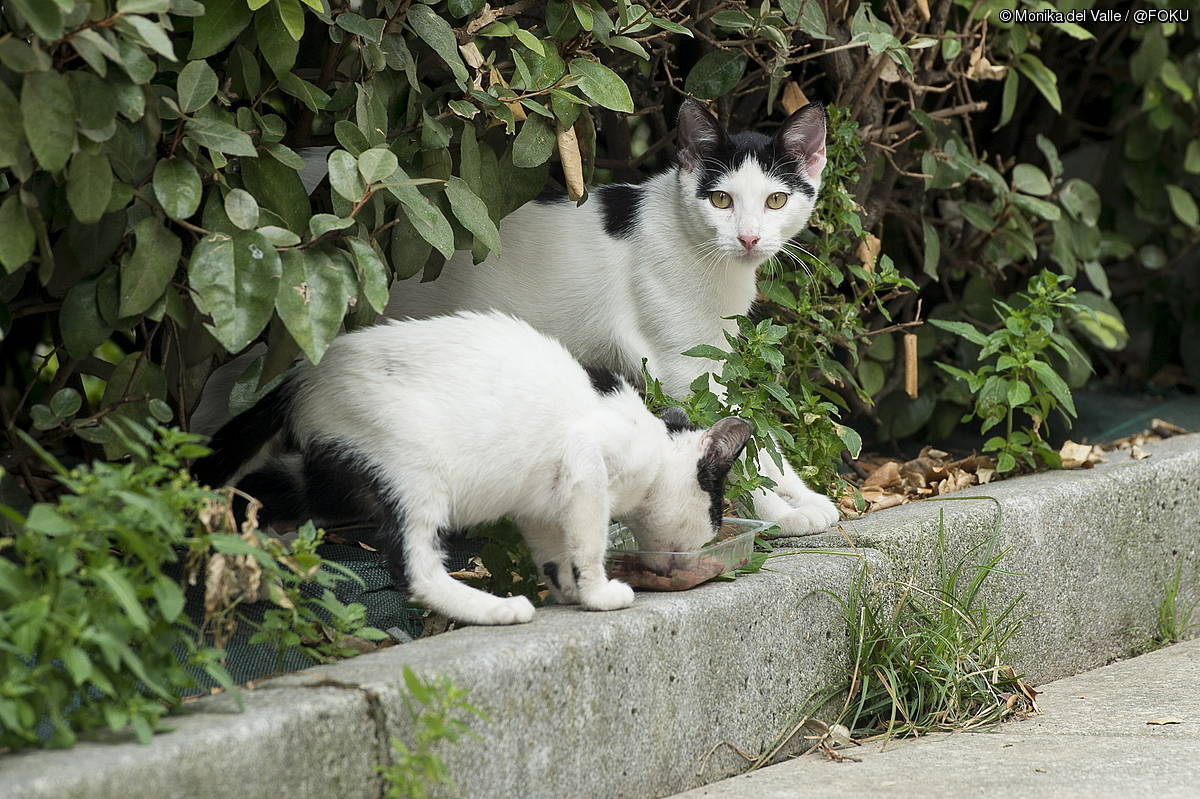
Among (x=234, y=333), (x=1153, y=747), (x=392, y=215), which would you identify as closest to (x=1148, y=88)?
(x=1153, y=747)

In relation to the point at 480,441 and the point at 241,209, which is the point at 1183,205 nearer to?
the point at 480,441

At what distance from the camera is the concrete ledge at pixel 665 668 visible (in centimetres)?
185

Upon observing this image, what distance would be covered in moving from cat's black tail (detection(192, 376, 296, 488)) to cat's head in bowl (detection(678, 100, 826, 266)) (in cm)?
131

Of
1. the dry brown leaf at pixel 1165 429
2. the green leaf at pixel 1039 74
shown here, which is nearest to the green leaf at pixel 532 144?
the green leaf at pixel 1039 74

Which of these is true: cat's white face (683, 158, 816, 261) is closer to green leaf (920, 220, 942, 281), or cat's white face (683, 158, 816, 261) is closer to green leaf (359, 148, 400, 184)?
green leaf (920, 220, 942, 281)

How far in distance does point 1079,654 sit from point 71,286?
111 inches

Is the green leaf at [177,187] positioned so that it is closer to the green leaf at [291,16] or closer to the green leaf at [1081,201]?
the green leaf at [291,16]

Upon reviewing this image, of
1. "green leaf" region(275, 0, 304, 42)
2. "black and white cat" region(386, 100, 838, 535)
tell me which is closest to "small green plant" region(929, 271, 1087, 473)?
"black and white cat" region(386, 100, 838, 535)

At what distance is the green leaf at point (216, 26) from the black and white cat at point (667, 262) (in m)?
1.11

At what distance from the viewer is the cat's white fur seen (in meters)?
2.50

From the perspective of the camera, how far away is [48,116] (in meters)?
2.08

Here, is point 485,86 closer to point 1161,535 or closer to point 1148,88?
point 1161,535

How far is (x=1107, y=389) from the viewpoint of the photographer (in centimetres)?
561

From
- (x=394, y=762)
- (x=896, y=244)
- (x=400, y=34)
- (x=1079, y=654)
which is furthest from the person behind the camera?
(x=896, y=244)
